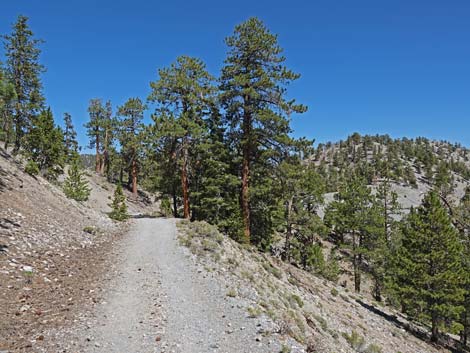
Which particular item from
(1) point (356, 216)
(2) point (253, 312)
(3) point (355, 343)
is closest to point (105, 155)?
(1) point (356, 216)

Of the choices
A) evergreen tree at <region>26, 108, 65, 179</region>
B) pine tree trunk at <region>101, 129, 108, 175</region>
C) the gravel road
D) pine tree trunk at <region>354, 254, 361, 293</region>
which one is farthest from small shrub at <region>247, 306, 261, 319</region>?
pine tree trunk at <region>101, 129, 108, 175</region>

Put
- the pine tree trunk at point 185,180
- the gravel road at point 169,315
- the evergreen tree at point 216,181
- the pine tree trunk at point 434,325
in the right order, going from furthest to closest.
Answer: the pine tree trunk at point 185,180 → the pine tree trunk at point 434,325 → the evergreen tree at point 216,181 → the gravel road at point 169,315

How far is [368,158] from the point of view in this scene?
142750 mm

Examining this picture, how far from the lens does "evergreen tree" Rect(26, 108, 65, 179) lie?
24.5m

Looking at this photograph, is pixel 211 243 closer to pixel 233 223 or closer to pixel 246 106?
pixel 233 223

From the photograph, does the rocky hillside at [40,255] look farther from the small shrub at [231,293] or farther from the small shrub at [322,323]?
the small shrub at [322,323]

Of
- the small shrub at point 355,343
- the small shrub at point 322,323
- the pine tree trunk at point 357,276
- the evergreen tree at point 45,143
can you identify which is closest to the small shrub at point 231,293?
the small shrub at point 322,323

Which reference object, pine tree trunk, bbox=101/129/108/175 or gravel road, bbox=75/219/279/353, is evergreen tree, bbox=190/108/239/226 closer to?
gravel road, bbox=75/219/279/353

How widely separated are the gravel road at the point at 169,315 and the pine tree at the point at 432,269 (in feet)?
61.0

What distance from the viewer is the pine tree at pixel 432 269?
73.6ft

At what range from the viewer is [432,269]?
23.4 metres

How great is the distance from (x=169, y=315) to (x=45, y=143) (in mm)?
22098

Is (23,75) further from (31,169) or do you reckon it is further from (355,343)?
(355,343)

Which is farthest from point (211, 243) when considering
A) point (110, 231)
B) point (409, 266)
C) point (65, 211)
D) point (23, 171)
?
point (409, 266)
